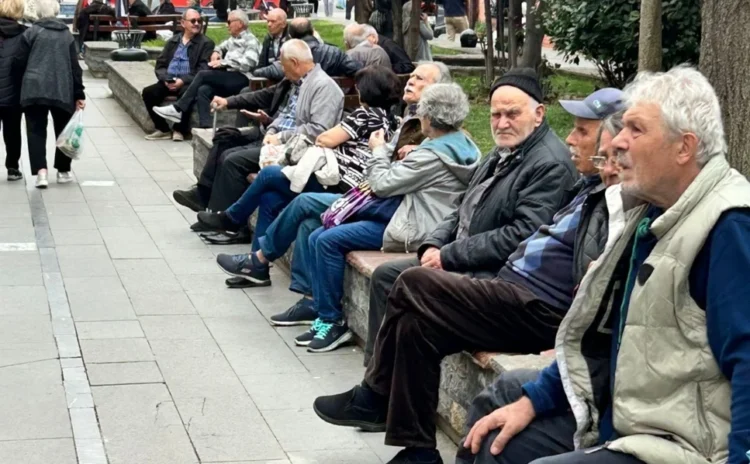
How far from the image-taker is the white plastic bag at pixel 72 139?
11.6m

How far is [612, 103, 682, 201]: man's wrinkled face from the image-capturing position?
3406 millimetres

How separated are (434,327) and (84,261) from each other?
15.4 ft

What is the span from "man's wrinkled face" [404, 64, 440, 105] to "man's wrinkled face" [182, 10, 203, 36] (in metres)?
7.43

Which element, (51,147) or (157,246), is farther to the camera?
(51,147)

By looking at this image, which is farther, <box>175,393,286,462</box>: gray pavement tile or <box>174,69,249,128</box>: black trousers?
<box>174,69,249,128</box>: black trousers

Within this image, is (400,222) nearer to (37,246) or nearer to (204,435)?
(204,435)

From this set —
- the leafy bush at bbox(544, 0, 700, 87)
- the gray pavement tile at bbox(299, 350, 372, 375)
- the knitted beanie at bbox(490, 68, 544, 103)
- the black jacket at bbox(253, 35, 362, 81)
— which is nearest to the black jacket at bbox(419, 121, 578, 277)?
the knitted beanie at bbox(490, 68, 544, 103)

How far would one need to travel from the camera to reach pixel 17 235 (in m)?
9.87

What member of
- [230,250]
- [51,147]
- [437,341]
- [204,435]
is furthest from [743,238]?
[51,147]

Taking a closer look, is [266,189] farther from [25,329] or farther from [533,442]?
[533,442]

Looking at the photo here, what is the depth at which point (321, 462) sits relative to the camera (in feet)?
17.7

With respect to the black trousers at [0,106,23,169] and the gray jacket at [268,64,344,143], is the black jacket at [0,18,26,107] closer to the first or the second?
the black trousers at [0,106,23,169]

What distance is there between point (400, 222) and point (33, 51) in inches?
237

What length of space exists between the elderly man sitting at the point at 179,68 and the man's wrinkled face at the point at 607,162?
10273mm
